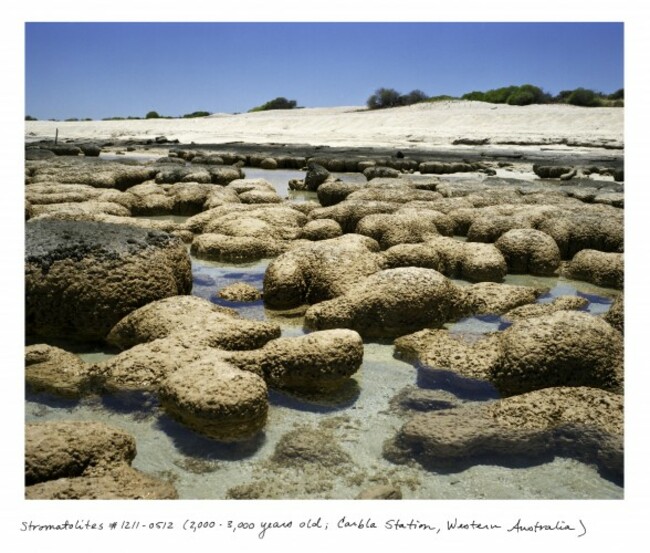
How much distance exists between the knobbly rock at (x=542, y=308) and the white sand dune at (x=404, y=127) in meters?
18.2

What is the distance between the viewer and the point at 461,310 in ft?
14.7

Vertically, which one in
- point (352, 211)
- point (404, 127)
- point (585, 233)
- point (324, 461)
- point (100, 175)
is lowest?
point (324, 461)

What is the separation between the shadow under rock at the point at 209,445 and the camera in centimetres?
Result: 268

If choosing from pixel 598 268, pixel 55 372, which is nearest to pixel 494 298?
pixel 598 268

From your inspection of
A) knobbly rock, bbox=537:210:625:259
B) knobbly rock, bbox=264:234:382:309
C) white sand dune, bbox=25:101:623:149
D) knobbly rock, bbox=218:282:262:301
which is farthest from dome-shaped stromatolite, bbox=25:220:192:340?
white sand dune, bbox=25:101:623:149

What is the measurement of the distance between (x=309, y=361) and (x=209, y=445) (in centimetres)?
70

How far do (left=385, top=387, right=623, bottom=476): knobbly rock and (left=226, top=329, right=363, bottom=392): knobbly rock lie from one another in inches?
20.4

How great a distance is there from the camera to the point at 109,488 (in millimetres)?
2287

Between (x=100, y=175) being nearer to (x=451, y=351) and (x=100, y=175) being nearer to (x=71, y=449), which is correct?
(x=451, y=351)

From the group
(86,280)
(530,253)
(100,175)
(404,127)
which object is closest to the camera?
(86,280)

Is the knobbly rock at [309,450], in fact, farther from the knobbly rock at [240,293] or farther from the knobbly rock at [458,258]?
the knobbly rock at [458,258]

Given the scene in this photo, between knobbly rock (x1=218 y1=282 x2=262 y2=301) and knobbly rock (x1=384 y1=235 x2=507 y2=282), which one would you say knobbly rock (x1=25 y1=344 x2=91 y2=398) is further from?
knobbly rock (x1=384 y1=235 x2=507 y2=282)

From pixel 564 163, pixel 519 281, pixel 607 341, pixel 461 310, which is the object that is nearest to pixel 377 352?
pixel 461 310
